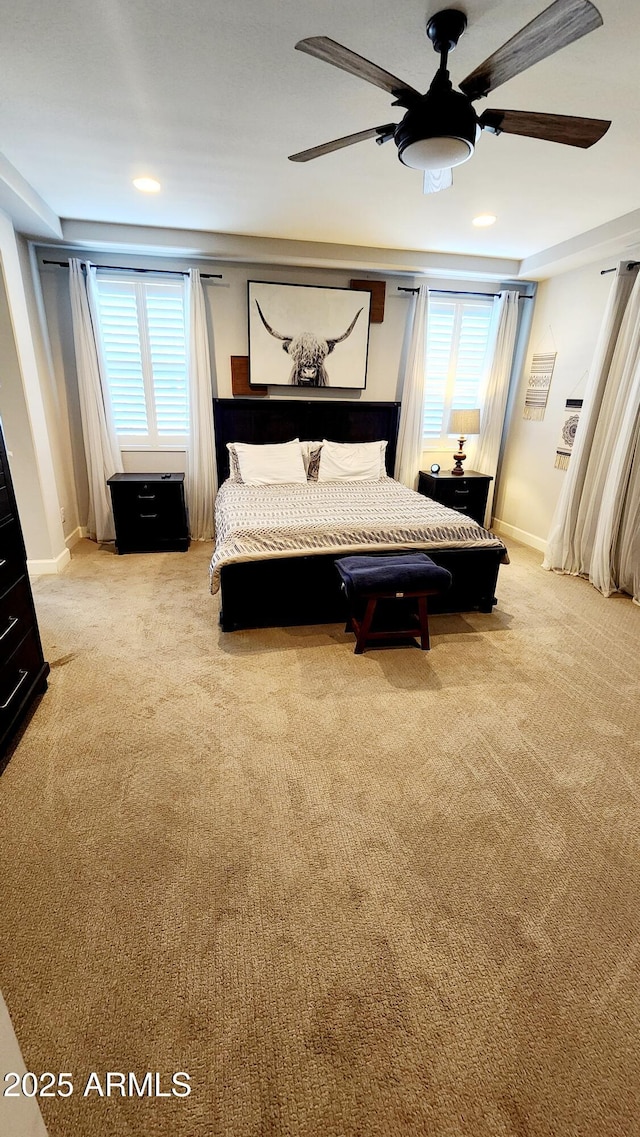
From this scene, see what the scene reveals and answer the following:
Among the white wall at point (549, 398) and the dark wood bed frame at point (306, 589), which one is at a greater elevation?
the white wall at point (549, 398)

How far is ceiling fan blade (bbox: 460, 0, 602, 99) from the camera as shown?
116 centimetres

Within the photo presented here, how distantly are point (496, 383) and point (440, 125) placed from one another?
3.44 m

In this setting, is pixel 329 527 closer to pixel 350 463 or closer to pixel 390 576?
pixel 390 576

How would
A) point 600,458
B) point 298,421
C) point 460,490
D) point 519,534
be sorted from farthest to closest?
point 519,534
point 460,490
point 298,421
point 600,458

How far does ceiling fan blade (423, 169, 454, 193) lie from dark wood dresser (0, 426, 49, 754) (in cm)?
217

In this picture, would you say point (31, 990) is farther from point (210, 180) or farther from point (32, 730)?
point (210, 180)

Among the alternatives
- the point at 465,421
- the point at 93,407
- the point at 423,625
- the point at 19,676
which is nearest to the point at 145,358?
the point at 93,407

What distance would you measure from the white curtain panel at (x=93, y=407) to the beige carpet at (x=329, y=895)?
2198 mm

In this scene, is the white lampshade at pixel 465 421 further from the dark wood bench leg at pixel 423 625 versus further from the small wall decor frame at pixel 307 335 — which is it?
the dark wood bench leg at pixel 423 625

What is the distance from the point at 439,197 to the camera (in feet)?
9.54

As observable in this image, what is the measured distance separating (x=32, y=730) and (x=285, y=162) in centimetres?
312

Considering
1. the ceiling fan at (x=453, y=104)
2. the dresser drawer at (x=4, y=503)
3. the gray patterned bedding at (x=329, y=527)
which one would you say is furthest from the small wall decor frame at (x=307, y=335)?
the dresser drawer at (x=4, y=503)

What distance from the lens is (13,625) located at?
2.04 metres

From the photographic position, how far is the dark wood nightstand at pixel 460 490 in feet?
14.9
